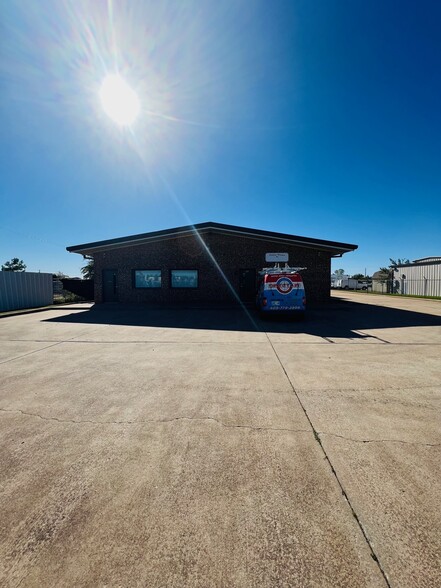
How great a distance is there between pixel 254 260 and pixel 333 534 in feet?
54.2

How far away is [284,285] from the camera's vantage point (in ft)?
32.4

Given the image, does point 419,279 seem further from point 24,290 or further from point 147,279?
point 24,290

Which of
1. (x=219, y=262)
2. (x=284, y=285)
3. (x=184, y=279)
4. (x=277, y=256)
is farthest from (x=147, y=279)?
(x=284, y=285)

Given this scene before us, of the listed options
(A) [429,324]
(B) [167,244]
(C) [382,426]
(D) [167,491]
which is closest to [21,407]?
(D) [167,491]

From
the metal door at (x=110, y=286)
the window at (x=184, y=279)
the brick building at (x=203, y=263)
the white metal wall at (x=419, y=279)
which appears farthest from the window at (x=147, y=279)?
the white metal wall at (x=419, y=279)

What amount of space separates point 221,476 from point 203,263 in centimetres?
1599

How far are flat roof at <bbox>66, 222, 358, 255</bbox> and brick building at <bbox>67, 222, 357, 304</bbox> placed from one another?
6 centimetres

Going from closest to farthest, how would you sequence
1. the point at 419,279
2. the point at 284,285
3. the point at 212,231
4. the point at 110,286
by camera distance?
the point at 284,285
the point at 212,231
the point at 110,286
the point at 419,279

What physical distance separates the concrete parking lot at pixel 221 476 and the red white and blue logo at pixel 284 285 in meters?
4.96

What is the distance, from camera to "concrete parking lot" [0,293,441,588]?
1.52 m

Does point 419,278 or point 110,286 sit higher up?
point 419,278

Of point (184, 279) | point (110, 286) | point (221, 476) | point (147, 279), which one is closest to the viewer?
point (221, 476)

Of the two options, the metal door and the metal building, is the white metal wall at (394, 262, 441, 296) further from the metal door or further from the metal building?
the metal door

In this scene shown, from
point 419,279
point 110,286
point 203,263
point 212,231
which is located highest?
point 212,231
